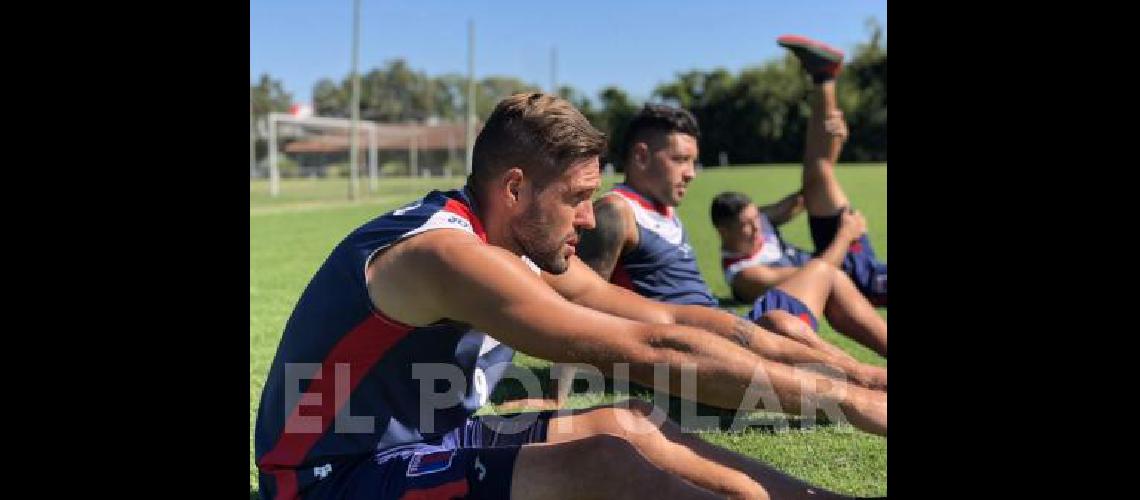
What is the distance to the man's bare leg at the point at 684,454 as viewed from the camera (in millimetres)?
2293

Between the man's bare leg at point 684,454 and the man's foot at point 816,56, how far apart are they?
3560 millimetres

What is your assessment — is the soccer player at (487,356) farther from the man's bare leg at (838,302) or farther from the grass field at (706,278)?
the man's bare leg at (838,302)

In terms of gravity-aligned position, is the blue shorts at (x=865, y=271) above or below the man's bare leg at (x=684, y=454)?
above

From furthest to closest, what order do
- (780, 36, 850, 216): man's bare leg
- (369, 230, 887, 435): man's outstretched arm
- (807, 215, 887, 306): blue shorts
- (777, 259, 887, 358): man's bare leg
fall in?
(807, 215, 887, 306): blue shorts → (780, 36, 850, 216): man's bare leg → (777, 259, 887, 358): man's bare leg → (369, 230, 887, 435): man's outstretched arm

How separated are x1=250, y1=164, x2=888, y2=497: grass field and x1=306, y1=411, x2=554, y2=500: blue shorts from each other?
1288 mm

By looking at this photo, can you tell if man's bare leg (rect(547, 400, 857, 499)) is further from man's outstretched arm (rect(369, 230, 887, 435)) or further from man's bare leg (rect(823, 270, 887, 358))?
man's bare leg (rect(823, 270, 887, 358))

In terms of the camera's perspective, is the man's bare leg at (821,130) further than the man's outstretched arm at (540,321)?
Yes

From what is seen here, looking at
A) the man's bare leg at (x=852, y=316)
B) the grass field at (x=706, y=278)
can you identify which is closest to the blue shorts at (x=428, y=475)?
the grass field at (x=706, y=278)

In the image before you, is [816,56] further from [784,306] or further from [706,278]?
[706,278]

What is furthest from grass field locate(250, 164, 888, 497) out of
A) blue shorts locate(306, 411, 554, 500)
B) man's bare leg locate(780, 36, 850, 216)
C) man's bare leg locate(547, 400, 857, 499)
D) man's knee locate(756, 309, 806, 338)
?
blue shorts locate(306, 411, 554, 500)

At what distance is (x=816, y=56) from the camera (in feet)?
19.2

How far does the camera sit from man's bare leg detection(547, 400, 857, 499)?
7.52 feet

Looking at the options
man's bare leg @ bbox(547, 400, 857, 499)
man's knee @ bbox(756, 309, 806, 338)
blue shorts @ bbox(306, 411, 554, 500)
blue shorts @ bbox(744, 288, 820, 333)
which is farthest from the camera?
blue shorts @ bbox(744, 288, 820, 333)
